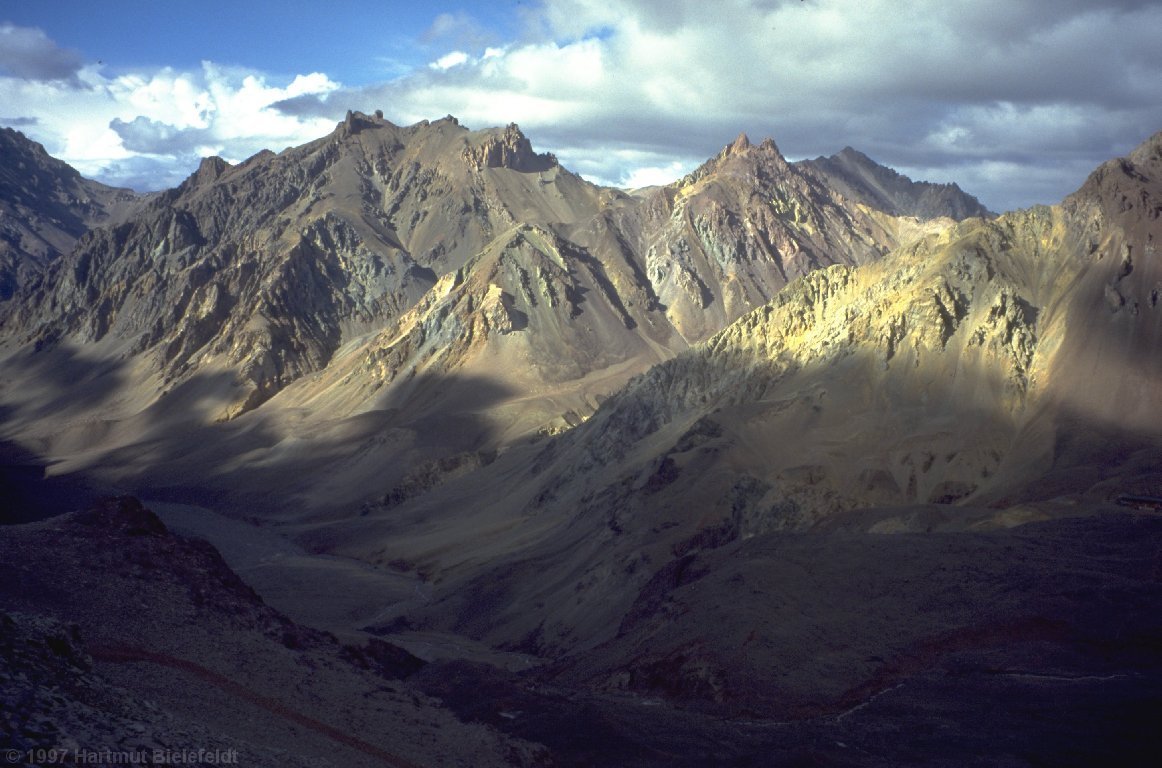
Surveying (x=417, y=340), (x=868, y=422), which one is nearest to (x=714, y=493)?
(x=868, y=422)

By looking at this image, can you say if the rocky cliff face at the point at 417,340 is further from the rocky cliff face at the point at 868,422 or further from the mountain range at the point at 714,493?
the rocky cliff face at the point at 868,422

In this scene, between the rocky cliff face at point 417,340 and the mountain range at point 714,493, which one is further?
the rocky cliff face at point 417,340

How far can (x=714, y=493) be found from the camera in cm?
6712

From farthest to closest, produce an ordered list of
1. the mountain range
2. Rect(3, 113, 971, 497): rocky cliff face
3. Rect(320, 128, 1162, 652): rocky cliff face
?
Rect(3, 113, 971, 497): rocky cliff face, Rect(320, 128, 1162, 652): rocky cliff face, the mountain range

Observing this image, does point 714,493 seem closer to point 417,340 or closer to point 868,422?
point 868,422

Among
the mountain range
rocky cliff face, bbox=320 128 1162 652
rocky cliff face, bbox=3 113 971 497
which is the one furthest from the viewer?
rocky cliff face, bbox=3 113 971 497

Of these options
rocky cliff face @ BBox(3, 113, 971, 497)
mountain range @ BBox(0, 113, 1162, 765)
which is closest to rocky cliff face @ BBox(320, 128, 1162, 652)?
mountain range @ BBox(0, 113, 1162, 765)

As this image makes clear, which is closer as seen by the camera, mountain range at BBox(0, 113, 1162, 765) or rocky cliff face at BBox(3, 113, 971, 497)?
mountain range at BBox(0, 113, 1162, 765)

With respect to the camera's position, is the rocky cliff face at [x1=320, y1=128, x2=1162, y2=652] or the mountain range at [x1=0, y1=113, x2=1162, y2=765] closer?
the mountain range at [x1=0, y1=113, x2=1162, y2=765]

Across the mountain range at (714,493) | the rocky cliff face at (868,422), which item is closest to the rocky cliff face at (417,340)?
the mountain range at (714,493)

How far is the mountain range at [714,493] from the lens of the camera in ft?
107

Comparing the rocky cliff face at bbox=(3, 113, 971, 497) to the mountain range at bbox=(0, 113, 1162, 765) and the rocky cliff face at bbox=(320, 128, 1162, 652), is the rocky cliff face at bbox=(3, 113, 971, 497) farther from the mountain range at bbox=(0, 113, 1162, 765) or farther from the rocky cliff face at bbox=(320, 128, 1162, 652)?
the rocky cliff face at bbox=(320, 128, 1162, 652)

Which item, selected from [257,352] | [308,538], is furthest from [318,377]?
[308,538]

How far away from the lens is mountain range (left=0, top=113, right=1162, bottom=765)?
32.5 m
